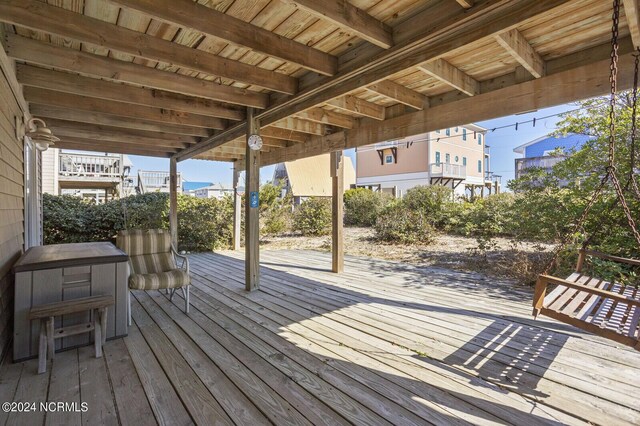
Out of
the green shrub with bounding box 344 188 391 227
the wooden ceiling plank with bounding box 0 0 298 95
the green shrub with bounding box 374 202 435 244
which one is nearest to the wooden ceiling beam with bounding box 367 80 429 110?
the wooden ceiling plank with bounding box 0 0 298 95

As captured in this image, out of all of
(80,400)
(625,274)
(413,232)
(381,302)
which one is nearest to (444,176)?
(413,232)

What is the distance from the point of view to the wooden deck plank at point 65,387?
5.57 feet

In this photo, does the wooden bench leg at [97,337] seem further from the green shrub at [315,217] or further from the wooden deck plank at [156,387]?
the green shrub at [315,217]

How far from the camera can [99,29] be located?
234 cm

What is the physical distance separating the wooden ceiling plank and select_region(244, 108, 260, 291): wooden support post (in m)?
1.12

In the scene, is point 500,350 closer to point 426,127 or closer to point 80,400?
point 426,127

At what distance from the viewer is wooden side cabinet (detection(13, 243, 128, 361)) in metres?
2.29

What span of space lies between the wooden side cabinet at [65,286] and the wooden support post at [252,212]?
5.57 ft

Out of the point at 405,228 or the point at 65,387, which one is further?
the point at 405,228

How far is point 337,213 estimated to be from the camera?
17.9 feet

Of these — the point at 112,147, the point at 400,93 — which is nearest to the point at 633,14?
the point at 400,93

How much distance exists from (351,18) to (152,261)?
336 centimetres

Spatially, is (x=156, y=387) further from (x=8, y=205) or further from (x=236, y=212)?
(x=236, y=212)

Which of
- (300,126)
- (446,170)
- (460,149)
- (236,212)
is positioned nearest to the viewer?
(300,126)
